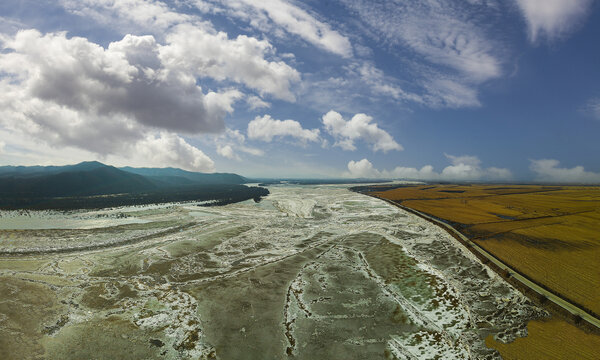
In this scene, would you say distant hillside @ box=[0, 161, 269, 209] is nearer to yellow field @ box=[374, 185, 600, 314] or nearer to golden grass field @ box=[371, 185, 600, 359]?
yellow field @ box=[374, 185, 600, 314]

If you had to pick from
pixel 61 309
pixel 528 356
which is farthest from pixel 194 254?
pixel 528 356

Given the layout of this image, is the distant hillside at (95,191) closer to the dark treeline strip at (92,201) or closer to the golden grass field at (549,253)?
the dark treeline strip at (92,201)

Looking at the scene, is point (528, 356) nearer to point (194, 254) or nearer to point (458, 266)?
point (458, 266)

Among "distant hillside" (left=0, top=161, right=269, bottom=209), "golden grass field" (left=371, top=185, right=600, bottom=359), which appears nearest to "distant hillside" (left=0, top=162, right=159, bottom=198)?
"distant hillside" (left=0, top=161, right=269, bottom=209)

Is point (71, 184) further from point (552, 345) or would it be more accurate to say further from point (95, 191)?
point (552, 345)

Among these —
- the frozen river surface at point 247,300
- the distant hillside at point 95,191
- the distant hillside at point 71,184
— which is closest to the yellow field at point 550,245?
the frozen river surface at point 247,300
